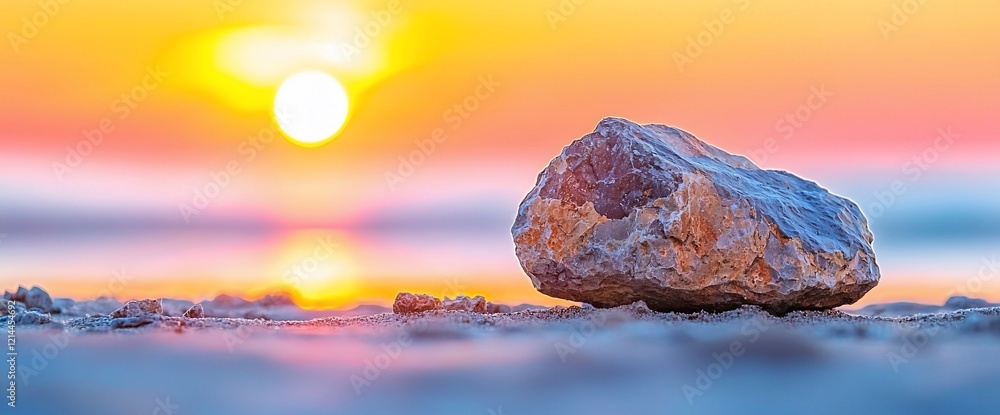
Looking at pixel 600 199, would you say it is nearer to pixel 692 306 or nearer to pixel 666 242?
pixel 666 242

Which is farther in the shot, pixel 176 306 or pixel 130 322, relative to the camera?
pixel 176 306

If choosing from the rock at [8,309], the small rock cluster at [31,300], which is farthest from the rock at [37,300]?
the rock at [8,309]

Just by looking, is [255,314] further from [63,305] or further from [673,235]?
[673,235]

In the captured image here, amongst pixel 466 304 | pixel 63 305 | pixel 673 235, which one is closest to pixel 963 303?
pixel 673 235

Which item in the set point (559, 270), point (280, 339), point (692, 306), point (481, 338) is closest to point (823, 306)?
point (692, 306)

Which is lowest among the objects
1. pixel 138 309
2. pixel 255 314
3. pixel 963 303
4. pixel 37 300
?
pixel 963 303

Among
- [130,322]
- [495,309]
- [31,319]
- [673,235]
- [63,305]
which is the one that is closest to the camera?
[673,235]

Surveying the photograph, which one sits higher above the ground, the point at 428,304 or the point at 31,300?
the point at 31,300
